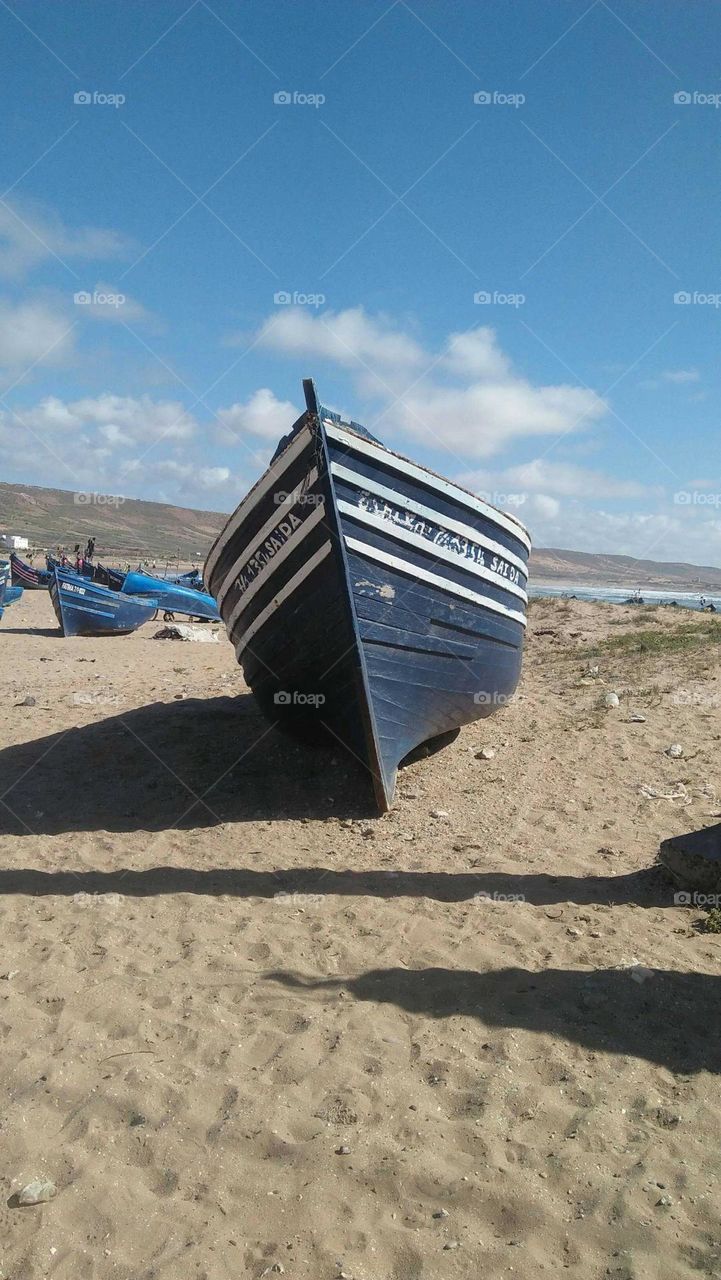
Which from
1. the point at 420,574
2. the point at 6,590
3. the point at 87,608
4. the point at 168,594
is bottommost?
the point at 6,590

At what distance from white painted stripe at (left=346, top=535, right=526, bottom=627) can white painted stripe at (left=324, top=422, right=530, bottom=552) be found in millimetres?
695

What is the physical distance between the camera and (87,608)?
62.3 ft

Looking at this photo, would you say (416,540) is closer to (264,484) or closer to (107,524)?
(264,484)

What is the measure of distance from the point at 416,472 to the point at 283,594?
155cm

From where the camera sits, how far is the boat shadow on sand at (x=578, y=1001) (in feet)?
10.8

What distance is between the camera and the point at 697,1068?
10.3ft

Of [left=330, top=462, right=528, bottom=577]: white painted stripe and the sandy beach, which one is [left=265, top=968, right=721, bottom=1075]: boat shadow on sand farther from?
[left=330, top=462, right=528, bottom=577]: white painted stripe

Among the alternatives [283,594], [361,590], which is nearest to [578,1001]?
[361,590]

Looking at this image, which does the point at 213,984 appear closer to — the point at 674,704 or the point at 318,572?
the point at 318,572

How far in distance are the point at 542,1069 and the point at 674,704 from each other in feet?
21.5

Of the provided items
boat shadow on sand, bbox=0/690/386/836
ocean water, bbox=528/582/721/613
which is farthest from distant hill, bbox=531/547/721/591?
boat shadow on sand, bbox=0/690/386/836

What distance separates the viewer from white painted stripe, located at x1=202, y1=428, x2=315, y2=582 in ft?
19.6

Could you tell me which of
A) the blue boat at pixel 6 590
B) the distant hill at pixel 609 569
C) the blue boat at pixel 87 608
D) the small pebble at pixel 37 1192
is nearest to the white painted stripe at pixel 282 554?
the small pebble at pixel 37 1192

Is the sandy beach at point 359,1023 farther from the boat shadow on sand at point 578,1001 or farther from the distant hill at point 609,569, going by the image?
the distant hill at point 609,569
